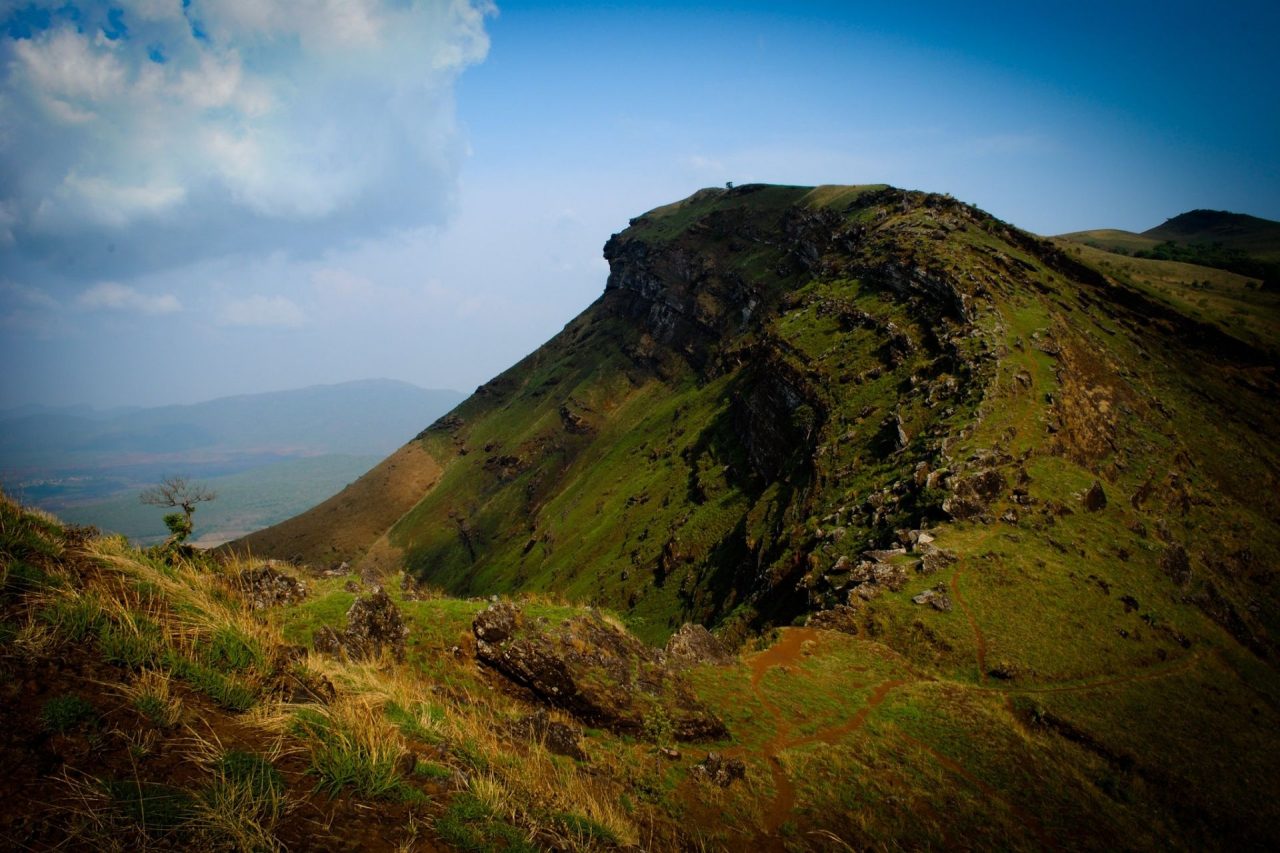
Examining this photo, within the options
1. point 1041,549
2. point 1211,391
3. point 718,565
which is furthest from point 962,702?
point 1211,391

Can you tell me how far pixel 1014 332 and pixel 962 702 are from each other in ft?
112

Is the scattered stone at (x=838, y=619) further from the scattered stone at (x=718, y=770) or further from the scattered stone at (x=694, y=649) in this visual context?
the scattered stone at (x=718, y=770)

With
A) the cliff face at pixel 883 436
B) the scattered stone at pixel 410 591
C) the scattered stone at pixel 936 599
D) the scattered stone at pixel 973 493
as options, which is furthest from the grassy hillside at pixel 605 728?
the cliff face at pixel 883 436

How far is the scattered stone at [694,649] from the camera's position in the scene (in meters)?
19.0

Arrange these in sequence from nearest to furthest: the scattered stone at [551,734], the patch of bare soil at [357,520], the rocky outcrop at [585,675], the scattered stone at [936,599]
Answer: the scattered stone at [551,734], the rocky outcrop at [585,675], the scattered stone at [936,599], the patch of bare soil at [357,520]

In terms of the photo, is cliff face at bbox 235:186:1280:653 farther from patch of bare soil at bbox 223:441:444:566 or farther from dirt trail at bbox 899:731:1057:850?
patch of bare soil at bbox 223:441:444:566

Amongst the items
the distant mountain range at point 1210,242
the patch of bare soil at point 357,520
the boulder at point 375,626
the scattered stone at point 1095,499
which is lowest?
the patch of bare soil at point 357,520

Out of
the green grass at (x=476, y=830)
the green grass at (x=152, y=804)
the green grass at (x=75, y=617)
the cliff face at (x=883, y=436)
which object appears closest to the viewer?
the green grass at (x=152, y=804)

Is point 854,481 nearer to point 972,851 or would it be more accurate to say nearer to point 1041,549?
point 1041,549

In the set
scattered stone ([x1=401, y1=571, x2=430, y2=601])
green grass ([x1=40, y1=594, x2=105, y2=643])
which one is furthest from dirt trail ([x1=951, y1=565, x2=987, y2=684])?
green grass ([x1=40, y1=594, x2=105, y2=643])

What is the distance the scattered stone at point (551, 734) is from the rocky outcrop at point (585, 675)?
1284mm

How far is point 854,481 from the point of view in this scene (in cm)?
3562

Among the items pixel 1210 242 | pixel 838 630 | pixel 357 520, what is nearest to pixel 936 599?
pixel 838 630

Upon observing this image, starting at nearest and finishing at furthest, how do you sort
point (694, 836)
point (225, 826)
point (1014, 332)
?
point (225, 826) → point (694, 836) → point (1014, 332)
